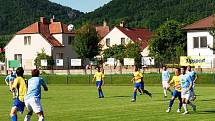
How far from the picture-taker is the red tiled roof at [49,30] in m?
94.4

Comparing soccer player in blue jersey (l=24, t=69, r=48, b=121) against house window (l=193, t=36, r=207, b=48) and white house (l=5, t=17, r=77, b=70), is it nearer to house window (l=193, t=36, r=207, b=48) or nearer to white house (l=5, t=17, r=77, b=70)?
house window (l=193, t=36, r=207, b=48)

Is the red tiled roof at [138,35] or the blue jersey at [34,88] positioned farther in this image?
the red tiled roof at [138,35]

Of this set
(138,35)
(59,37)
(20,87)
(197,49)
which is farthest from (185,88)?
(138,35)

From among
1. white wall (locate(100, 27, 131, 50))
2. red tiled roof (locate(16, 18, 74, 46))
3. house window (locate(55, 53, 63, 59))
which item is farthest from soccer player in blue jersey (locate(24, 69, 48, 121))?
white wall (locate(100, 27, 131, 50))

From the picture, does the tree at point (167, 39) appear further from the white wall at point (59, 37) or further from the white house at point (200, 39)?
the white wall at point (59, 37)

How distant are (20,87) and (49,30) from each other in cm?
8118

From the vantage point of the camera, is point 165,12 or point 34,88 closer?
point 34,88

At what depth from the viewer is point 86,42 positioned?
88.4 metres

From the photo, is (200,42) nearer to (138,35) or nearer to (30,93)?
(138,35)

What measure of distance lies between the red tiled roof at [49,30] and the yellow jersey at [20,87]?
76.1 metres

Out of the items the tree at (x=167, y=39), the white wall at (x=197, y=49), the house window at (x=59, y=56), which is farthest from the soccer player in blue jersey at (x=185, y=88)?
the house window at (x=59, y=56)

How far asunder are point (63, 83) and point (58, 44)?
30013mm

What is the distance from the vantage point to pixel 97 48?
90.0m

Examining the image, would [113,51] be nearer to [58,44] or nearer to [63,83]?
[58,44]
